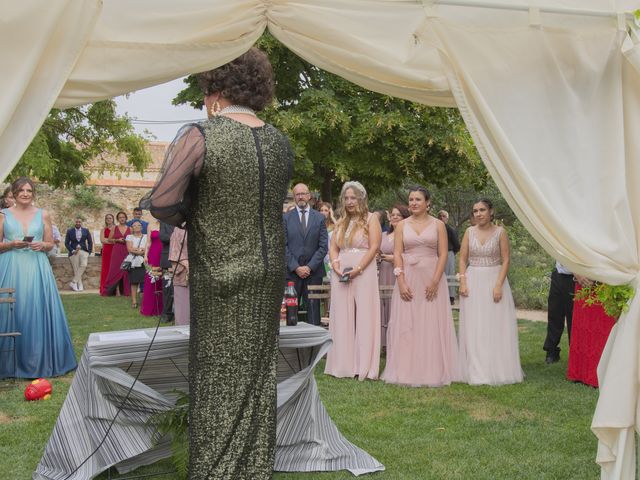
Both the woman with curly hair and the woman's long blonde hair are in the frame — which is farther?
the woman's long blonde hair

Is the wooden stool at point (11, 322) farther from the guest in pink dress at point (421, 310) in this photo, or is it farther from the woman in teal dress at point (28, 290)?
the guest in pink dress at point (421, 310)

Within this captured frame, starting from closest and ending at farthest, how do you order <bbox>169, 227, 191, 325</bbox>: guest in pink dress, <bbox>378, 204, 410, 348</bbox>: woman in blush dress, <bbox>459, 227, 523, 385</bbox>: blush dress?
1. <bbox>459, 227, 523, 385</bbox>: blush dress
2. <bbox>169, 227, 191, 325</bbox>: guest in pink dress
3. <bbox>378, 204, 410, 348</bbox>: woman in blush dress

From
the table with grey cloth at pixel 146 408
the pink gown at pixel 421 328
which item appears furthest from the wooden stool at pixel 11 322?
the pink gown at pixel 421 328

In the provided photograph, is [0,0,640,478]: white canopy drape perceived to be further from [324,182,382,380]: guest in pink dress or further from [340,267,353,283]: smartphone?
[340,267,353,283]: smartphone

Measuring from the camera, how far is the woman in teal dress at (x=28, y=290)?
27.3 feet

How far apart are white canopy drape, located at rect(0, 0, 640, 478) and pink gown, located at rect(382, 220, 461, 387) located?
12.9 feet

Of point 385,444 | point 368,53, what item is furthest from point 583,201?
point 385,444

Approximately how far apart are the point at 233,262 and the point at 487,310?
5490mm

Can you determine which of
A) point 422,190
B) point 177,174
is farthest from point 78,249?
point 177,174

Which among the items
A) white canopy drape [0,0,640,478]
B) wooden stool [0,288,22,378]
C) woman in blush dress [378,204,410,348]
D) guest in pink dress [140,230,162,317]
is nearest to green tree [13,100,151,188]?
guest in pink dress [140,230,162,317]

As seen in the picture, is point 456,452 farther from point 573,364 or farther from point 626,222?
point 573,364

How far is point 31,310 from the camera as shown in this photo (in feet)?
27.6

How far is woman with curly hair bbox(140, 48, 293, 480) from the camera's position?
366cm

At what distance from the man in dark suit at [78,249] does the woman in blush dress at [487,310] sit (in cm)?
1395
